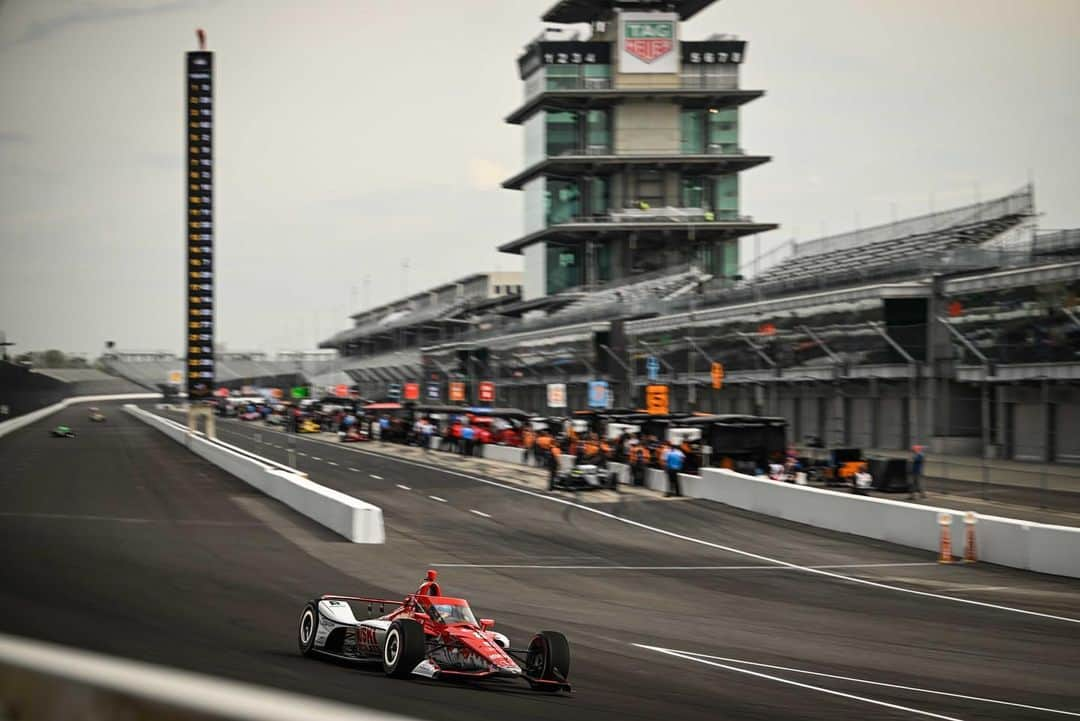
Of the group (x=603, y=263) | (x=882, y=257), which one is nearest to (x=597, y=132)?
(x=603, y=263)

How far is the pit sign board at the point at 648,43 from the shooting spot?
102500 millimetres

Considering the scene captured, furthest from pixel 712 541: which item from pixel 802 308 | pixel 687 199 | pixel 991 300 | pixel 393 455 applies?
pixel 687 199

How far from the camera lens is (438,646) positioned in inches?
446

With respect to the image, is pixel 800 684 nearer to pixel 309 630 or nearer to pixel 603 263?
pixel 309 630

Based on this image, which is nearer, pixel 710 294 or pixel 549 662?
pixel 549 662

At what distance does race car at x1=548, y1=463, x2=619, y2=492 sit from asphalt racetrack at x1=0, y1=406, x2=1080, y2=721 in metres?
2.56

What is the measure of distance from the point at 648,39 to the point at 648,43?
33 centimetres

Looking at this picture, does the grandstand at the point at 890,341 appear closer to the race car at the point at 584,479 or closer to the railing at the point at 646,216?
the race car at the point at 584,479

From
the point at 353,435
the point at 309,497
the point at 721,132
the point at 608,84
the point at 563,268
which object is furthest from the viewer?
the point at 721,132

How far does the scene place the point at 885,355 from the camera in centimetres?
4384

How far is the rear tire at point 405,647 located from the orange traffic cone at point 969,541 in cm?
1455

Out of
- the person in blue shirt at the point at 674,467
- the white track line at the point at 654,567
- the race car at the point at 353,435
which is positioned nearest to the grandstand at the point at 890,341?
the person in blue shirt at the point at 674,467

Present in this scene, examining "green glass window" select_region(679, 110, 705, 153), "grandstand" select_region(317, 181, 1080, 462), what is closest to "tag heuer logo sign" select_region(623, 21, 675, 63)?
"green glass window" select_region(679, 110, 705, 153)

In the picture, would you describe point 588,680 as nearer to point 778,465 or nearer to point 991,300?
point 778,465
